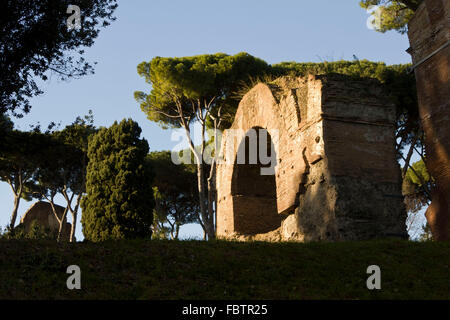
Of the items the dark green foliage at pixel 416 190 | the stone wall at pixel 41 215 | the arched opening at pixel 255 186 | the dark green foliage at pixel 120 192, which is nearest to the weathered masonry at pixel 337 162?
the arched opening at pixel 255 186

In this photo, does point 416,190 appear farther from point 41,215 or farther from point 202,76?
point 41,215

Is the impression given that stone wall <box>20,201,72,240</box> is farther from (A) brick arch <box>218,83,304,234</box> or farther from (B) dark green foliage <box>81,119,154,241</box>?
(A) brick arch <box>218,83,304,234</box>

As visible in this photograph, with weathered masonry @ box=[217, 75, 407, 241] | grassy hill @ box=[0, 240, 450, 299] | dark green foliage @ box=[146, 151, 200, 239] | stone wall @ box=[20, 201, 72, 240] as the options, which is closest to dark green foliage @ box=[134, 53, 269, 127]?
dark green foliage @ box=[146, 151, 200, 239]

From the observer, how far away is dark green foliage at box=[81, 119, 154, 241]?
1145 centimetres

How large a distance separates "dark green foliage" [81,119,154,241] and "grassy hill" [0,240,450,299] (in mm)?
5358

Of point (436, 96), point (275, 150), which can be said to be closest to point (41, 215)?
point (275, 150)

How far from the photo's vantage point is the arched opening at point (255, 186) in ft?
37.8

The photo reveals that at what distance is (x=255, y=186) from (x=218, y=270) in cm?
695

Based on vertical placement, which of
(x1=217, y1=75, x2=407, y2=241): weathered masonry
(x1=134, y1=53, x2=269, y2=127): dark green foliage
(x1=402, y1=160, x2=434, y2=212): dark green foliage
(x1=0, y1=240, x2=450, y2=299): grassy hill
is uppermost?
(x1=134, y1=53, x2=269, y2=127): dark green foliage

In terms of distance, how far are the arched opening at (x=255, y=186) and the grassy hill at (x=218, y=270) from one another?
516 centimetres

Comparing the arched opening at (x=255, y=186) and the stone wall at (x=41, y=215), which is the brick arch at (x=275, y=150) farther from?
the stone wall at (x=41, y=215)
